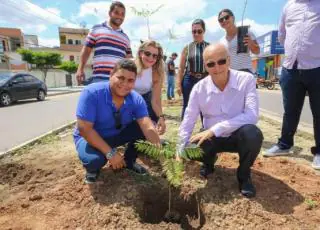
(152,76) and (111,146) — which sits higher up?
(152,76)

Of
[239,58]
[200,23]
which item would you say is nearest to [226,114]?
[239,58]

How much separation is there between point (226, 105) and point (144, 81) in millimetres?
1513

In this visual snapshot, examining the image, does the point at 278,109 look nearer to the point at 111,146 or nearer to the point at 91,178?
the point at 111,146

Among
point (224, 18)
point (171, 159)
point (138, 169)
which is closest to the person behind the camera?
point (171, 159)

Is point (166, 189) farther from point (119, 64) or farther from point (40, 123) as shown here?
point (40, 123)

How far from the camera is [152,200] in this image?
3.13m

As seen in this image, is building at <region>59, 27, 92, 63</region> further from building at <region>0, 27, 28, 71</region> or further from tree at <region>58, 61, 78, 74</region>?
building at <region>0, 27, 28, 71</region>

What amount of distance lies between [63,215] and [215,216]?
50.1 inches

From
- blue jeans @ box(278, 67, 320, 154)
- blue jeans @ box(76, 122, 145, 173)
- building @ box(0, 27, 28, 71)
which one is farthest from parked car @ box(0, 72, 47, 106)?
building @ box(0, 27, 28, 71)

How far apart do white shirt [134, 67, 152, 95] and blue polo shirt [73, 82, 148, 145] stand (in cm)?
98

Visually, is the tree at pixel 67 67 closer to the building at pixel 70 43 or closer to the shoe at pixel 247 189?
the building at pixel 70 43

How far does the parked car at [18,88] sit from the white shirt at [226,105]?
A: 13.1m

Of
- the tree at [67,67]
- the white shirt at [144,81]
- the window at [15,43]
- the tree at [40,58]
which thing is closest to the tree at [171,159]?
the white shirt at [144,81]

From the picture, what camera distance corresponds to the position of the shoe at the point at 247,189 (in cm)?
290
